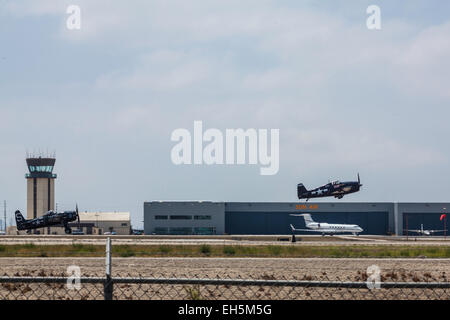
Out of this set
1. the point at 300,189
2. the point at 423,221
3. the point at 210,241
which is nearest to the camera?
the point at 210,241

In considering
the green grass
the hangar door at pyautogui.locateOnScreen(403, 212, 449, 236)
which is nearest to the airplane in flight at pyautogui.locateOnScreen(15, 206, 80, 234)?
the green grass

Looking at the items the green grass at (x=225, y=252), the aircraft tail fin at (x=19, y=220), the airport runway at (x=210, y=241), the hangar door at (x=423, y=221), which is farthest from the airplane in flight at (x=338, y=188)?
the aircraft tail fin at (x=19, y=220)

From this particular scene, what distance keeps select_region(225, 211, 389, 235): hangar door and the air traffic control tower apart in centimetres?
5603

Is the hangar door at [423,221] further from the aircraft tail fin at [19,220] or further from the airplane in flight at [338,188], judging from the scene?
the aircraft tail fin at [19,220]

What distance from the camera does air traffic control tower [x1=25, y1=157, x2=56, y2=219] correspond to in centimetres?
17262

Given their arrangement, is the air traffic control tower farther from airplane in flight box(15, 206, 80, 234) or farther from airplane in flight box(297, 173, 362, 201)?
airplane in flight box(297, 173, 362, 201)

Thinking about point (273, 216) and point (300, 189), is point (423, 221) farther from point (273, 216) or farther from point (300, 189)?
point (300, 189)

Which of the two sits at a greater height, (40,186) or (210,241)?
(40,186)

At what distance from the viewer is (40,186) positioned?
175625mm

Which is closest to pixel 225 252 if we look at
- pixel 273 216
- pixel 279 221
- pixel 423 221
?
pixel 279 221

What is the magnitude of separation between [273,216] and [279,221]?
1.87 metres
